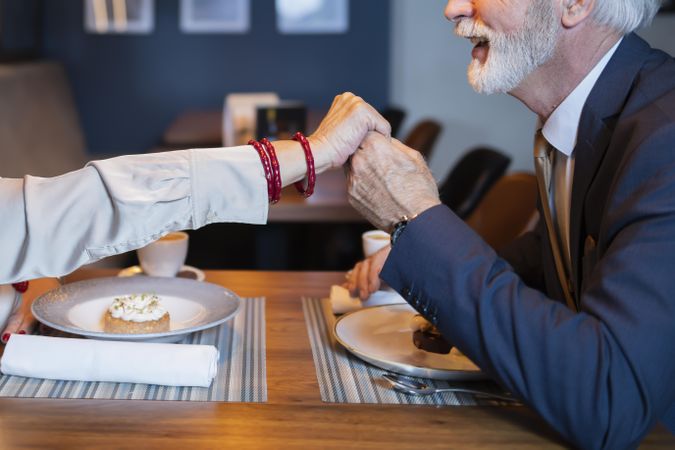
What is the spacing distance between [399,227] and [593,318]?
29 centimetres

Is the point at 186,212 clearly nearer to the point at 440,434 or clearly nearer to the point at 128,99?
the point at 440,434

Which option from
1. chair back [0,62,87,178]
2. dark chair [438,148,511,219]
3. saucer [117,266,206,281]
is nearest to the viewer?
saucer [117,266,206,281]

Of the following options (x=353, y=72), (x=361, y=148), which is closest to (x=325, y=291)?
(x=361, y=148)

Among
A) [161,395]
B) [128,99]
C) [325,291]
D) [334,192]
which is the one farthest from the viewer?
[128,99]

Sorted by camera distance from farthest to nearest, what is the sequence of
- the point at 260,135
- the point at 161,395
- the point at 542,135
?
the point at 260,135 → the point at 542,135 → the point at 161,395

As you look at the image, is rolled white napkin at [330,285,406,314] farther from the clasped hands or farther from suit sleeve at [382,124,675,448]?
suit sleeve at [382,124,675,448]

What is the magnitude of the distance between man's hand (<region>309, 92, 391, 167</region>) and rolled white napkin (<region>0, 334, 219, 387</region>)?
0.38 meters

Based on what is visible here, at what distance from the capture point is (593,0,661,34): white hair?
144cm

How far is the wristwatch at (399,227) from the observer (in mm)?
1263

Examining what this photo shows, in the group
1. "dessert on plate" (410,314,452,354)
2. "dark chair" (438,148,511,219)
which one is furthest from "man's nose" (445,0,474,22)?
"dark chair" (438,148,511,219)

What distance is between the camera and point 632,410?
1104 mm

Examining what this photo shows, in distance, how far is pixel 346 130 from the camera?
4.81 ft

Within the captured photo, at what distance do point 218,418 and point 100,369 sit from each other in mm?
200

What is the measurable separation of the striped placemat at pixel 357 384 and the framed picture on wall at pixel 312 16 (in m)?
4.63
